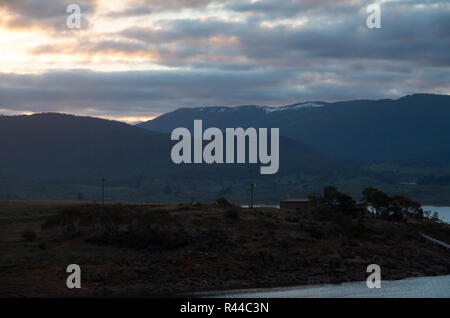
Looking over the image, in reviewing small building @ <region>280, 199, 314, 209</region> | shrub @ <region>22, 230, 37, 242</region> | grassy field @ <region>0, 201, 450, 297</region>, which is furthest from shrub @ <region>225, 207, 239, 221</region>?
small building @ <region>280, 199, 314, 209</region>

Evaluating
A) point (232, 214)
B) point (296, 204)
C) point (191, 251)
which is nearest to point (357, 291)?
point (191, 251)

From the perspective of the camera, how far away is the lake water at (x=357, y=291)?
57.1m

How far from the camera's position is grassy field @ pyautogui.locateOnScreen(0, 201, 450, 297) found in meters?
61.2

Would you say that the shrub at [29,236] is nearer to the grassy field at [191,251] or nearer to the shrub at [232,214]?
the grassy field at [191,251]

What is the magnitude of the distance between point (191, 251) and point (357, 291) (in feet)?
56.0

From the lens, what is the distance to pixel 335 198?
336ft

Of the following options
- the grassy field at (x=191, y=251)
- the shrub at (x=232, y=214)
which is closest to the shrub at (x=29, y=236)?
the grassy field at (x=191, y=251)

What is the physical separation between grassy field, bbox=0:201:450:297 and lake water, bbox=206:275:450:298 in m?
3.05

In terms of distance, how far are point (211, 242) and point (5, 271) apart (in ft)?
68.4
